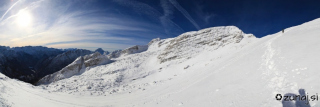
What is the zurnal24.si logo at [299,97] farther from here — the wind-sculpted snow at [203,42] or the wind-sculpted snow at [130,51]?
the wind-sculpted snow at [130,51]

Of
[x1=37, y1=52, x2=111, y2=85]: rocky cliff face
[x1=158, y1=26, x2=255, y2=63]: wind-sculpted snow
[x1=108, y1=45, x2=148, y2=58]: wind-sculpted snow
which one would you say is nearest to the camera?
[x1=158, y1=26, x2=255, y2=63]: wind-sculpted snow

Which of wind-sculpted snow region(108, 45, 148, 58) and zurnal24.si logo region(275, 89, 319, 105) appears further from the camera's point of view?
wind-sculpted snow region(108, 45, 148, 58)

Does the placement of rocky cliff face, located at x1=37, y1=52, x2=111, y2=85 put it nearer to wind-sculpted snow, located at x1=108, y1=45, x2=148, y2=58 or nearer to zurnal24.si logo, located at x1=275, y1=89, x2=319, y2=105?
wind-sculpted snow, located at x1=108, y1=45, x2=148, y2=58

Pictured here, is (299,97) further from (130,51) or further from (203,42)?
(130,51)

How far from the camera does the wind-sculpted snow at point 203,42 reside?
38.6 metres

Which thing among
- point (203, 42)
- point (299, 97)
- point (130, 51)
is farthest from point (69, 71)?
point (299, 97)

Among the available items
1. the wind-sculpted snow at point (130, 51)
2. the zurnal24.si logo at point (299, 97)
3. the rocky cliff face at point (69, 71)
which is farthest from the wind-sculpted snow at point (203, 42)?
the zurnal24.si logo at point (299, 97)

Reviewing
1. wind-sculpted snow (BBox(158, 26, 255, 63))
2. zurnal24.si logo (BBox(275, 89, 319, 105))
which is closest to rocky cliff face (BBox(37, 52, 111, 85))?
wind-sculpted snow (BBox(158, 26, 255, 63))

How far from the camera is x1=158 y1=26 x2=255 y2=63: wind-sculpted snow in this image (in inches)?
1518

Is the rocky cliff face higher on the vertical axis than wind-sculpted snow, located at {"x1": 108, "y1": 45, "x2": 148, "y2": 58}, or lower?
lower

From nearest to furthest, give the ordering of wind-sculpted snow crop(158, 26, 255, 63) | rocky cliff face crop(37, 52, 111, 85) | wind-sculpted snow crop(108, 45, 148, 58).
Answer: wind-sculpted snow crop(158, 26, 255, 63) → rocky cliff face crop(37, 52, 111, 85) → wind-sculpted snow crop(108, 45, 148, 58)

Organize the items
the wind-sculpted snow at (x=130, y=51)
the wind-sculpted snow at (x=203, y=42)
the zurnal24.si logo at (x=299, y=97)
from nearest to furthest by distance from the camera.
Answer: the zurnal24.si logo at (x=299, y=97)
the wind-sculpted snow at (x=203, y=42)
the wind-sculpted snow at (x=130, y=51)

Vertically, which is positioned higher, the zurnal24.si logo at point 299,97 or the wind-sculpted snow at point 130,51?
the wind-sculpted snow at point 130,51

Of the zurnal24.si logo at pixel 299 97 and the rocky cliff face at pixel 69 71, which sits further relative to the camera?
the rocky cliff face at pixel 69 71
